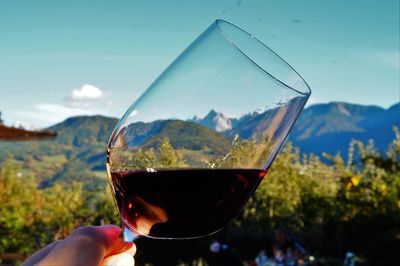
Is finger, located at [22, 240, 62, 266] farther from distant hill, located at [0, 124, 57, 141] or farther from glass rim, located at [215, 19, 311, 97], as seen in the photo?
distant hill, located at [0, 124, 57, 141]

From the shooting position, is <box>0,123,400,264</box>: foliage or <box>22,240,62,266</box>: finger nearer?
<box>22,240,62,266</box>: finger

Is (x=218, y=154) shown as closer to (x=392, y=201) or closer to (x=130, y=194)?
(x=130, y=194)

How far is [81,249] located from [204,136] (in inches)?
11.5

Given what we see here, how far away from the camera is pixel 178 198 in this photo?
80cm

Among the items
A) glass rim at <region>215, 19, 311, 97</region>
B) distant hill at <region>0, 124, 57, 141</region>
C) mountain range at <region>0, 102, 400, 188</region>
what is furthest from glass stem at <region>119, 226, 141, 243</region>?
distant hill at <region>0, 124, 57, 141</region>

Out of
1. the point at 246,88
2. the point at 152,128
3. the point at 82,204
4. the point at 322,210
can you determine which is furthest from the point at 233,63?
the point at 82,204

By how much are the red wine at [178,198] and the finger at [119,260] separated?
68 mm

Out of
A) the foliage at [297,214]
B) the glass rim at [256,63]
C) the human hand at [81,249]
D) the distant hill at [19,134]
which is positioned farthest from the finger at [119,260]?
the foliage at [297,214]

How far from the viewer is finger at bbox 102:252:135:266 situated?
0.72 metres

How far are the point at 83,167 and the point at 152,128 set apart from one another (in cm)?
14996

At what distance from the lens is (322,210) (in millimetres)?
12961

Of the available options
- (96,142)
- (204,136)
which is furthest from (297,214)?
(96,142)

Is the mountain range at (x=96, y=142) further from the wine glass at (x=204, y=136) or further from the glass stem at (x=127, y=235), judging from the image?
the glass stem at (x=127, y=235)

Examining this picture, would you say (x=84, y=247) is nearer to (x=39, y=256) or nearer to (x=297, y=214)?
(x=39, y=256)
